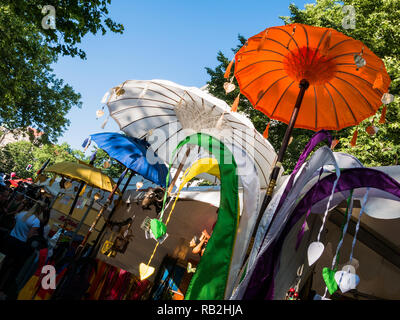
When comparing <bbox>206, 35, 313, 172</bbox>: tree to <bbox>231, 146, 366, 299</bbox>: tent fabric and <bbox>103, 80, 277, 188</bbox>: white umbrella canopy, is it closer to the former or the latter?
<bbox>103, 80, 277, 188</bbox>: white umbrella canopy

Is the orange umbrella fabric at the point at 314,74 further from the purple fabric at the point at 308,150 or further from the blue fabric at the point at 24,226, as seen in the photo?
the blue fabric at the point at 24,226

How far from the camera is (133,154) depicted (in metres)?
4.36

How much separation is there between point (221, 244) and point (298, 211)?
59cm

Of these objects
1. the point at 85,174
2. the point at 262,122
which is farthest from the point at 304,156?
the point at 262,122

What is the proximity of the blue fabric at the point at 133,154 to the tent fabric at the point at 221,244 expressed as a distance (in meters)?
2.69

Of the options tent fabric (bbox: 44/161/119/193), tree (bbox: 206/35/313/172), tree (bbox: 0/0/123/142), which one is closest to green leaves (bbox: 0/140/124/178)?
tree (bbox: 0/0/123/142)

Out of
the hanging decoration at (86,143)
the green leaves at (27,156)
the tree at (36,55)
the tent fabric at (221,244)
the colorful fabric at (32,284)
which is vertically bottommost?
the colorful fabric at (32,284)

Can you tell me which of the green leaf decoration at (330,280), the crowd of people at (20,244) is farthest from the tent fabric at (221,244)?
the crowd of people at (20,244)

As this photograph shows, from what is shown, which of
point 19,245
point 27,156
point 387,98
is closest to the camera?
point 387,98

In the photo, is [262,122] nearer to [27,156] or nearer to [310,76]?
[310,76]

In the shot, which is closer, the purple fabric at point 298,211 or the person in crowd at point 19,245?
the purple fabric at point 298,211

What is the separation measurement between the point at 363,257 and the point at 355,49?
213 cm

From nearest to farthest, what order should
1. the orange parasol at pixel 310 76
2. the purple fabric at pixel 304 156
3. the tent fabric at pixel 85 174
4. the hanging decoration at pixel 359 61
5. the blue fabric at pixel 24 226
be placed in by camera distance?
the purple fabric at pixel 304 156 → the hanging decoration at pixel 359 61 → the orange parasol at pixel 310 76 → the blue fabric at pixel 24 226 → the tent fabric at pixel 85 174

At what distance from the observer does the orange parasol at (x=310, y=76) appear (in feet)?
6.92
